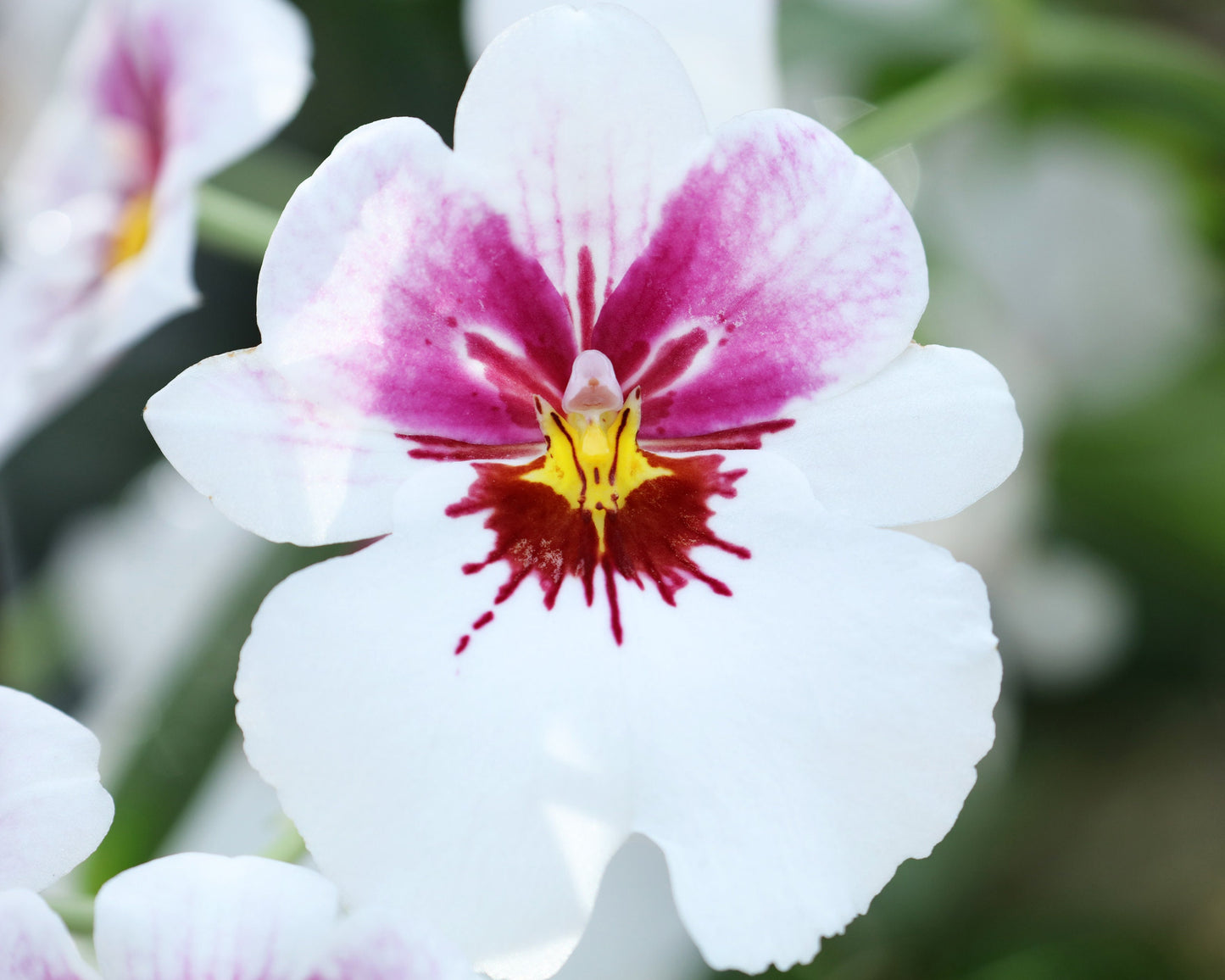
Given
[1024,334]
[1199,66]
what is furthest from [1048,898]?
[1199,66]

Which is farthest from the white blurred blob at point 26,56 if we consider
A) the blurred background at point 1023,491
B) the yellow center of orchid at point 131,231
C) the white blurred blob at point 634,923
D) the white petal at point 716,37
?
the white blurred blob at point 634,923

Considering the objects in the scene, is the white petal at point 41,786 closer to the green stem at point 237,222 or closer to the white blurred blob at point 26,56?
the green stem at point 237,222

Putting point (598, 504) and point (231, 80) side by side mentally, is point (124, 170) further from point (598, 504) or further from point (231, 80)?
point (598, 504)

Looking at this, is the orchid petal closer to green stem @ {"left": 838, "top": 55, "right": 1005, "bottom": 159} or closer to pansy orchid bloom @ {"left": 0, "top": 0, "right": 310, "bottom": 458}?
pansy orchid bloom @ {"left": 0, "top": 0, "right": 310, "bottom": 458}

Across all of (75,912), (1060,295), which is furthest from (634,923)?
(1060,295)

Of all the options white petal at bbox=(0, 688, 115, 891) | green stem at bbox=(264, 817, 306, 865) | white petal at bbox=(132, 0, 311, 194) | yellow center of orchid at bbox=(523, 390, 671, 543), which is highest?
white petal at bbox=(132, 0, 311, 194)

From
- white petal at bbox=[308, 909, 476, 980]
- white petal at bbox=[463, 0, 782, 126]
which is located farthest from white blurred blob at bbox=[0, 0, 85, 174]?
white petal at bbox=[308, 909, 476, 980]
